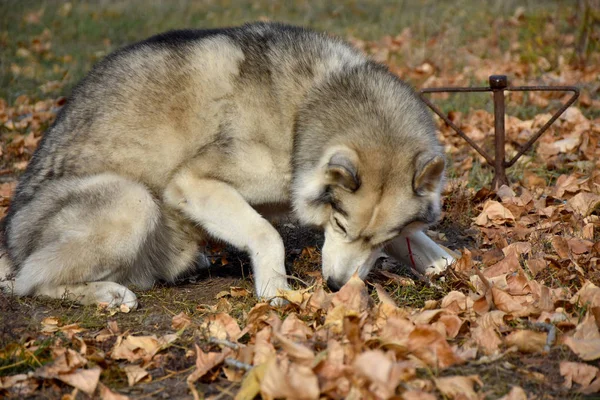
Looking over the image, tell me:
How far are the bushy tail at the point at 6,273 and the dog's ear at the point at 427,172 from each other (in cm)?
255

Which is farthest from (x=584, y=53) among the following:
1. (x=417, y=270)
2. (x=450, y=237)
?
(x=417, y=270)

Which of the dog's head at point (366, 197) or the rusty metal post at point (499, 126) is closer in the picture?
the dog's head at point (366, 197)

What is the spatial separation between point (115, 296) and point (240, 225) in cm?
86

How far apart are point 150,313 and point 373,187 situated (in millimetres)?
1512

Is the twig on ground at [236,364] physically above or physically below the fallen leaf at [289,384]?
below

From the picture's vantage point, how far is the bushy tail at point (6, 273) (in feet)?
13.7

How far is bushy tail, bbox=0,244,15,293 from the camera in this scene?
13.7 feet

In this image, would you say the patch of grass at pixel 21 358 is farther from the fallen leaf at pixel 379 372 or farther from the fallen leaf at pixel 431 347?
the fallen leaf at pixel 431 347

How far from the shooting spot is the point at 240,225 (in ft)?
13.2

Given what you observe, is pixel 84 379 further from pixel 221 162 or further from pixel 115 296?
pixel 221 162

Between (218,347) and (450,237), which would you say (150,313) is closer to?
(218,347)

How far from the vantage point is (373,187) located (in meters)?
3.61

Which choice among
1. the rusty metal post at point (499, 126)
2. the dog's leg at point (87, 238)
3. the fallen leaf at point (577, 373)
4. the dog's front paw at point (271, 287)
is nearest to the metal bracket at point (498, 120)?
the rusty metal post at point (499, 126)

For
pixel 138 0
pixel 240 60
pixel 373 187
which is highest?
pixel 240 60
